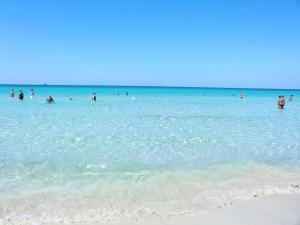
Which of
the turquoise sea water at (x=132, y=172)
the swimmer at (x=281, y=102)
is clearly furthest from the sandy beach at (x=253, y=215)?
the swimmer at (x=281, y=102)

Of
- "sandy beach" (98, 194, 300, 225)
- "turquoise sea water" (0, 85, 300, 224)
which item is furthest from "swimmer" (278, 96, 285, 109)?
"sandy beach" (98, 194, 300, 225)

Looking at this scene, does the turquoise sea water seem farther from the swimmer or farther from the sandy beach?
the swimmer

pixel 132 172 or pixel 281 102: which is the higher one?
pixel 281 102

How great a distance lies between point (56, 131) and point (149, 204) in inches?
333

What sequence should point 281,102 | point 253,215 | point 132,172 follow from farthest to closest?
point 281,102 → point 132,172 → point 253,215

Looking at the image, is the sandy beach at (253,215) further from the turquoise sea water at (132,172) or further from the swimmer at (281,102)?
the swimmer at (281,102)

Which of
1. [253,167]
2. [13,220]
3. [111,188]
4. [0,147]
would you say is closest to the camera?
[13,220]

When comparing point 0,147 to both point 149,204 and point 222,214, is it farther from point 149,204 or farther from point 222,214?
point 222,214

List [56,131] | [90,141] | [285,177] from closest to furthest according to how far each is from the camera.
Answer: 1. [285,177]
2. [90,141]
3. [56,131]

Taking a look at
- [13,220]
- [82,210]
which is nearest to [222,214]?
[82,210]

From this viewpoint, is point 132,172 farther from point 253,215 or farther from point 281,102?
point 281,102

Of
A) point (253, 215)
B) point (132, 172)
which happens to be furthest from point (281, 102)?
point (253, 215)

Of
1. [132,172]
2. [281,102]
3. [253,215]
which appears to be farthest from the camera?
[281,102]

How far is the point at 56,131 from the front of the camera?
523 inches
